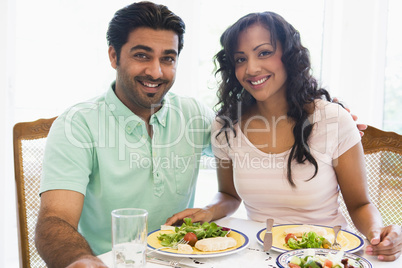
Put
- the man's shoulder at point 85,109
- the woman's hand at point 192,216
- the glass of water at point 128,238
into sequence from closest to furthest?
the glass of water at point 128,238 → the woman's hand at point 192,216 → the man's shoulder at point 85,109

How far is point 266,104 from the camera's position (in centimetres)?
185

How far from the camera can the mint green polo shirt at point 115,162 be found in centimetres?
146

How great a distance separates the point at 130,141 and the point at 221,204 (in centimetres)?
43

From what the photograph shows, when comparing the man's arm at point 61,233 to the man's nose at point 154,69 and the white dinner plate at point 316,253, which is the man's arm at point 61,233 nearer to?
the white dinner plate at point 316,253

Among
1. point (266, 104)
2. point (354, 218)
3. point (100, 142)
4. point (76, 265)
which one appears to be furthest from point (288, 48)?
point (76, 265)

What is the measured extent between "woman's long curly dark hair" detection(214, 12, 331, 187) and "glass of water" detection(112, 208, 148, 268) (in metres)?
0.82

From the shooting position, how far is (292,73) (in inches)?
69.6

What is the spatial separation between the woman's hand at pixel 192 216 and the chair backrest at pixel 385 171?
2.24 feet

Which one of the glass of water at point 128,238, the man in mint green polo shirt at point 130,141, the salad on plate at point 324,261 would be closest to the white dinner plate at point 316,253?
the salad on plate at point 324,261

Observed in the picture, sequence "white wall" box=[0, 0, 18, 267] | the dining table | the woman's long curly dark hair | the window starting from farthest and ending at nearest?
1. the window
2. "white wall" box=[0, 0, 18, 267]
3. the woman's long curly dark hair
4. the dining table

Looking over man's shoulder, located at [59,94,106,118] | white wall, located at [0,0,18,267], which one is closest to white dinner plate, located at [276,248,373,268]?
man's shoulder, located at [59,94,106,118]

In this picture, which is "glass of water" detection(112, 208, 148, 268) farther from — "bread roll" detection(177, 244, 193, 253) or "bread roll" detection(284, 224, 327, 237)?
"bread roll" detection(284, 224, 327, 237)

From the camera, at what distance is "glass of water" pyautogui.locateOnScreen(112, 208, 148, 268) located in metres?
0.94

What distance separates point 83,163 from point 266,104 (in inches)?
32.8
